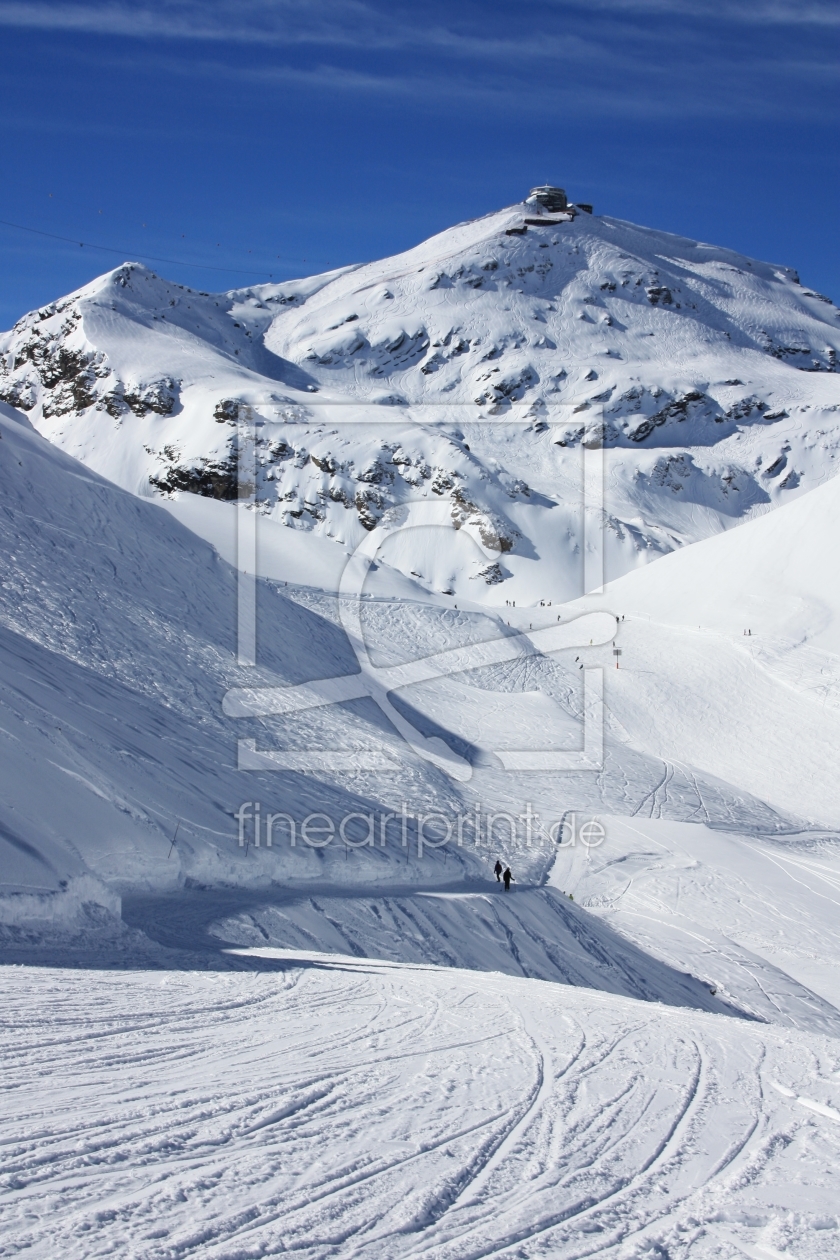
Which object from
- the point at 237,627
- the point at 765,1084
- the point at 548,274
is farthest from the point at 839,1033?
the point at 548,274

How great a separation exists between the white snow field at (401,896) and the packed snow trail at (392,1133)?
2 centimetres

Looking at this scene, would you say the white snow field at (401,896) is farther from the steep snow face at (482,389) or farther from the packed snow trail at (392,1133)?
the steep snow face at (482,389)

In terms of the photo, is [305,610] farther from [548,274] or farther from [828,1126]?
[548,274]

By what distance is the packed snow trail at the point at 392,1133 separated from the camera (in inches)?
142

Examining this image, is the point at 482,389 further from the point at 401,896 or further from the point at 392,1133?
the point at 392,1133

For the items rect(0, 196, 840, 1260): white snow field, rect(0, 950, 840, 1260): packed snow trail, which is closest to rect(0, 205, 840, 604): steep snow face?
rect(0, 196, 840, 1260): white snow field

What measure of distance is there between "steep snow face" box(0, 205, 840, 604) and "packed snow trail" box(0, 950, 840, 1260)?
84.0 m

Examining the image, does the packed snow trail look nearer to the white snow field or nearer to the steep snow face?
the white snow field

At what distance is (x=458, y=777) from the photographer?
86.1 feet

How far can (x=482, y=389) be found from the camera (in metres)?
142

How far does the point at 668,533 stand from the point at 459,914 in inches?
3790

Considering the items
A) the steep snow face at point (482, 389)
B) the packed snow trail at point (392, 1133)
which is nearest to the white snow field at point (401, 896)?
the packed snow trail at point (392, 1133)

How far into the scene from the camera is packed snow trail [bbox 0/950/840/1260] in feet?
11.9

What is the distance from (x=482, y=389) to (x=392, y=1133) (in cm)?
14259
